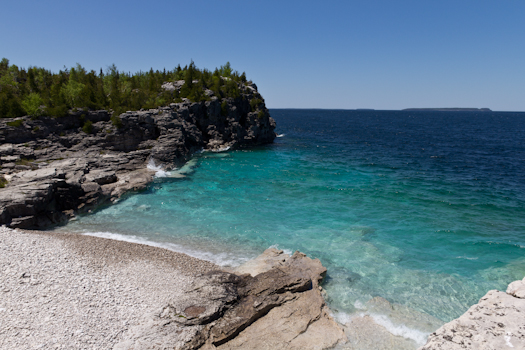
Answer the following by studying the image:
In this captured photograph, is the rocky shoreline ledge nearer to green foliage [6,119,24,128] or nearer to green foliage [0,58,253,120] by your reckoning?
green foliage [6,119,24,128]

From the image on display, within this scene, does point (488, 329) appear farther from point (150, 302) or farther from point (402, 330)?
point (150, 302)

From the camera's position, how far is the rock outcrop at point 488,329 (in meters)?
6.30

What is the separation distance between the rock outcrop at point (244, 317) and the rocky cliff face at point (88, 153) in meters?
15.4

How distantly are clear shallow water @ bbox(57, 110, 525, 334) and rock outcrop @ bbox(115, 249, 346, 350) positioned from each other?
2.03 metres

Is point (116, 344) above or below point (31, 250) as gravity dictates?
below

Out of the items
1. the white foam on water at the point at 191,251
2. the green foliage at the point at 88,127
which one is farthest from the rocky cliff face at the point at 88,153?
the white foam on water at the point at 191,251

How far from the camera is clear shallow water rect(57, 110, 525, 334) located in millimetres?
16828

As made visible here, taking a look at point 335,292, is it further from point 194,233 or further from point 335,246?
point 194,233

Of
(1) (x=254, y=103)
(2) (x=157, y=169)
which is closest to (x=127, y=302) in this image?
(2) (x=157, y=169)

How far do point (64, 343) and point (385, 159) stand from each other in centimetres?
5142

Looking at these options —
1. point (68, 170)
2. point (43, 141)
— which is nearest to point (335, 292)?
point (68, 170)

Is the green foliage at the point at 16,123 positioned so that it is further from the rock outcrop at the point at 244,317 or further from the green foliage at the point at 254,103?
the green foliage at the point at 254,103

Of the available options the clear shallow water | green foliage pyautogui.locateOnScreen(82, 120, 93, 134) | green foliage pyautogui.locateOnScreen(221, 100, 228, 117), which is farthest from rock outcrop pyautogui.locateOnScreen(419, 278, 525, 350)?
green foliage pyautogui.locateOnScreen(221, 100, 228, 117)

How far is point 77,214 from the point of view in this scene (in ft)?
80.6
